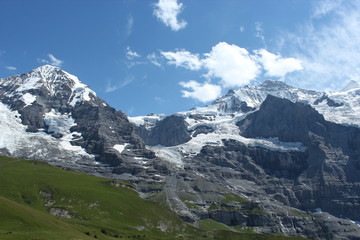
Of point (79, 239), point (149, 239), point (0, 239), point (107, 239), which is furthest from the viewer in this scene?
point (149, 239)

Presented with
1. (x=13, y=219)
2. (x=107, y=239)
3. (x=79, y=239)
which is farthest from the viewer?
(x=107, y=239)

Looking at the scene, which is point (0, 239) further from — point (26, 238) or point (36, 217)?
point (36, 217)

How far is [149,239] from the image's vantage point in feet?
639

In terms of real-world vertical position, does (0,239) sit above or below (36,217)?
below

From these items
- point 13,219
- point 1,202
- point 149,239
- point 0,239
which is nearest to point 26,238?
point 0,239

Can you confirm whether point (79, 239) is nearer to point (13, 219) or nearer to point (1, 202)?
point (13, 219)

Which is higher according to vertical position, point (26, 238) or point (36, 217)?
point (36, 217)

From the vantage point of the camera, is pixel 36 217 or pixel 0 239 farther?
pixel 36 217

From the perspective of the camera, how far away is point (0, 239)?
103 meters

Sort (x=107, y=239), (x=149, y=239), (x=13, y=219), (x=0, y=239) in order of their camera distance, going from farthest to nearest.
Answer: (x=149, y=239) < (x=107, y=239) < (x=13, y=219) < (x=0, y=239)

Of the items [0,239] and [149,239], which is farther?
[149,239]

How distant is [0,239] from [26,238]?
6826 millimetres

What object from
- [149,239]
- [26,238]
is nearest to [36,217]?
[26,238]

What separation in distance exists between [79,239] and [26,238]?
13.0m
